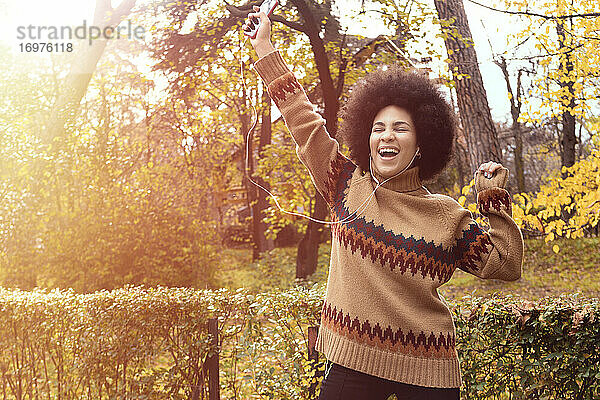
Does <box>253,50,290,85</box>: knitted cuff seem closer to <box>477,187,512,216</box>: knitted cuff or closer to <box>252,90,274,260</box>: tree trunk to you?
<box>477,187,512,216</box>: knitted cuff

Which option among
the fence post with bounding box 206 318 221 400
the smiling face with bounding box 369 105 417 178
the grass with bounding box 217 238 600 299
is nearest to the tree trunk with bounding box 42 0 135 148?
the grass with bounding box 217 238 600 299

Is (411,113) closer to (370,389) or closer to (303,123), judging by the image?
(303,123)

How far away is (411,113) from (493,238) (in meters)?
0.51

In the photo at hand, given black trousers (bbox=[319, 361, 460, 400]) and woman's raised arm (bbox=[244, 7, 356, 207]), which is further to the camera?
woman's raised arm (bbox=[244, 7, 356, 207])

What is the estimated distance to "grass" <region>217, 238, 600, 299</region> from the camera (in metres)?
10.3

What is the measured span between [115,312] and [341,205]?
6.95ft

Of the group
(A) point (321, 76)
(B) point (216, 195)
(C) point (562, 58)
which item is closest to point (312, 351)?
(C) point (562, 58)

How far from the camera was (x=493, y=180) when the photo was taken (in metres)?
1.92

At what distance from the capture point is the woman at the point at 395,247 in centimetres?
186

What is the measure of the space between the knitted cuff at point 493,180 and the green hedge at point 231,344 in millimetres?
1144

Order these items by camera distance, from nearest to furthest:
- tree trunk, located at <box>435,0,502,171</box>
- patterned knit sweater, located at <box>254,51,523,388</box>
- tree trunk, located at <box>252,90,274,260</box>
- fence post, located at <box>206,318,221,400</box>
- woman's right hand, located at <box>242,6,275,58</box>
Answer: patterned knit sweater, located at <box>254,51,523,388</box>
woman's right hand, located at <box>242,6,275,58</box>
fence post, located at <box>206,318,221,400</box>
tree trunk, located at <box>435,0,502,171</box>
tree trunk, located at <box>252,90,274,260</box>

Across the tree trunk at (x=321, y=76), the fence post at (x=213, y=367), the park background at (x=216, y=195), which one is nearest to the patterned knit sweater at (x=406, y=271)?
the park background at (x=216, y=195)

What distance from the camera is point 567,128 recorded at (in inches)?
491

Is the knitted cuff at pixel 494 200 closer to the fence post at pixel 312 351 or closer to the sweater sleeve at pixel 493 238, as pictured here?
the sweater sleeve at pixel 493 238
